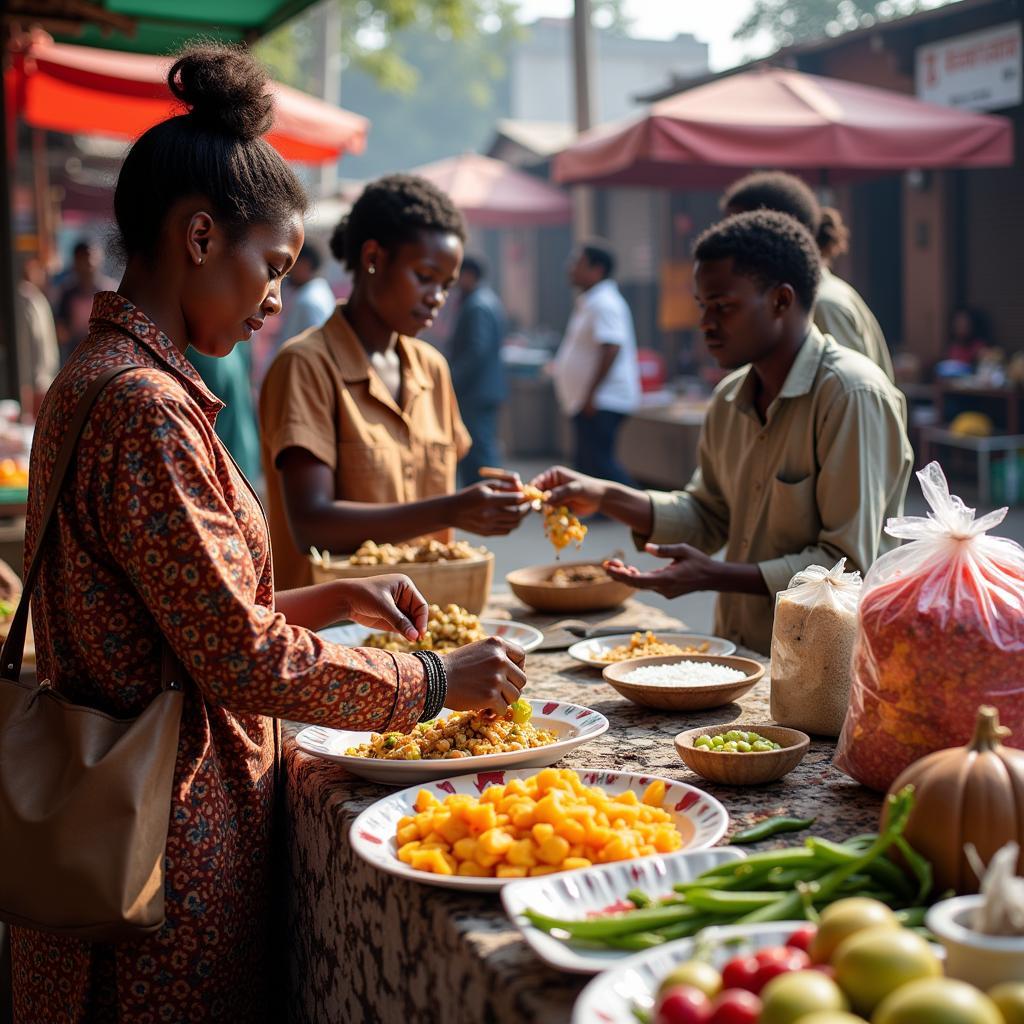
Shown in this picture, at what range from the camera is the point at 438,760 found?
2.07m

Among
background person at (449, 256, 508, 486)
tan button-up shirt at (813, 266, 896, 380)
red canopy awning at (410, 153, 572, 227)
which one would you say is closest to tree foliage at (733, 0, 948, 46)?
red canopy awning at (410, 153, 572, 227)

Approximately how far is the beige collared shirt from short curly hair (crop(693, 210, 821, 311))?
144 millimetres

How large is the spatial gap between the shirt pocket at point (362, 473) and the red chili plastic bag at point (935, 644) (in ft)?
5.97

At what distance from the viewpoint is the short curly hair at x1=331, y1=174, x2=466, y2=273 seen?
3.59 meters

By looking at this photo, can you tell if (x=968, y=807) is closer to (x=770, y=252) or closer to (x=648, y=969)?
(x=648, y=969)

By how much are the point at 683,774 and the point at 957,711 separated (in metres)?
0.52

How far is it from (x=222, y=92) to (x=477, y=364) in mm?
8870

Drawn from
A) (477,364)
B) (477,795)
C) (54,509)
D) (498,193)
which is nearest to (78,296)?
(477,364)

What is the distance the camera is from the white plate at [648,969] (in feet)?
4.17

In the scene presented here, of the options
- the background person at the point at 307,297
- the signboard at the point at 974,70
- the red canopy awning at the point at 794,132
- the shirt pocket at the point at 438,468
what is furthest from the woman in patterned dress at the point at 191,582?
the signboard at the point at 974,70

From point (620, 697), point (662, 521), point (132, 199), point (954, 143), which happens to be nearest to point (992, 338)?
point (954, 143)

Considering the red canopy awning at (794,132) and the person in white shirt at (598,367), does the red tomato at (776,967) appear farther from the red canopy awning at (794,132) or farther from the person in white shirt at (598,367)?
the person in white shirt at (598,367)

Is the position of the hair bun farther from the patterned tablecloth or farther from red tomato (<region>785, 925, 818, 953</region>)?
red tomato (<region>785, 925, 818, 953</region>)

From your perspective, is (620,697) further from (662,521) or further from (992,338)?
(992,338)
